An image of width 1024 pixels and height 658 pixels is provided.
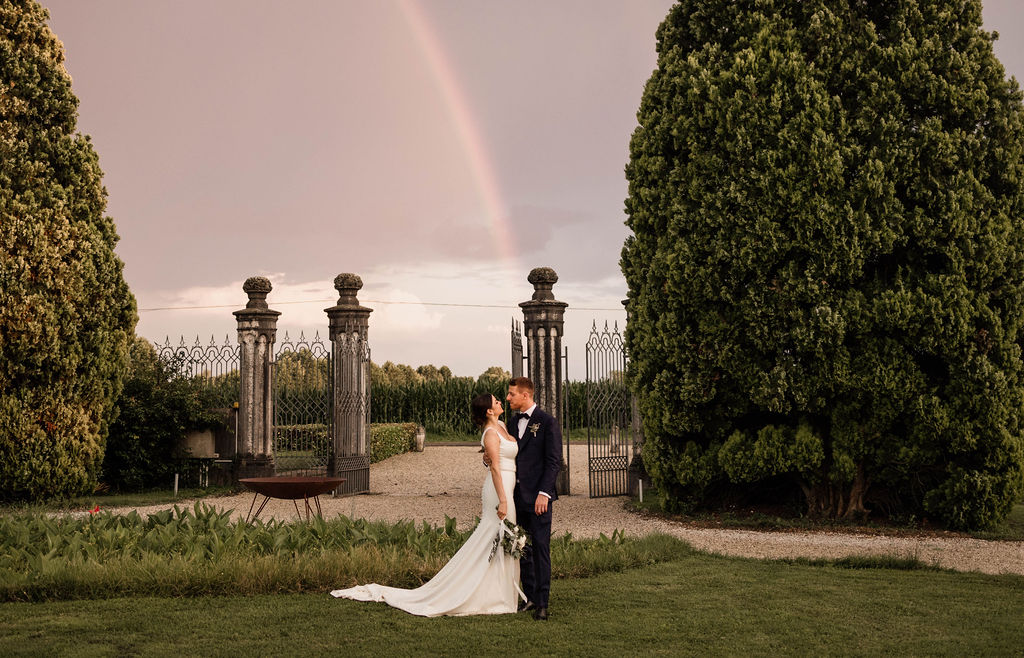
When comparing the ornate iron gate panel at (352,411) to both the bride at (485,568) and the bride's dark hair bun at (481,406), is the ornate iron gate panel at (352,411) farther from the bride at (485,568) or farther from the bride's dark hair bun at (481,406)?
the bride's dark hair bun at (481,406)

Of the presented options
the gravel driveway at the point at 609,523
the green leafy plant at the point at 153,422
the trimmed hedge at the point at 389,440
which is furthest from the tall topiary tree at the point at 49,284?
the trimmed hedge at the point at 389,440

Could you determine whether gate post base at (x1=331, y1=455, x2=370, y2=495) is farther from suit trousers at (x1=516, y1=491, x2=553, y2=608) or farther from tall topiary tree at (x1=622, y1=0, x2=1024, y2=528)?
suit trousers at (x1=516, y1=491, x2=553, y2=608)

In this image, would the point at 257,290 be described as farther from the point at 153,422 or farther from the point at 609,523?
the point at 609,523

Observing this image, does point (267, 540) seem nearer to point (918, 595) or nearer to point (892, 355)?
point (918, 595)

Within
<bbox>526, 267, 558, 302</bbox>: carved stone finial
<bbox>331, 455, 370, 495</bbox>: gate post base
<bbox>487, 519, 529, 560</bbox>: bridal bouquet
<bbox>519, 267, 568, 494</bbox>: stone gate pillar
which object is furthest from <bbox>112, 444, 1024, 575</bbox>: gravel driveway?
<bbox>487, 519, 529, 560</bbox>: bridal bouquet

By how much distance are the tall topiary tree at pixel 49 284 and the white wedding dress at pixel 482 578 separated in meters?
10.1

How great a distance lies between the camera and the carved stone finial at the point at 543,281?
1530cm

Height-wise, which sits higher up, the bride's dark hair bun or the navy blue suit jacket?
the bride's dark hair bun

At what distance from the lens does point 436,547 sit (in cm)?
806

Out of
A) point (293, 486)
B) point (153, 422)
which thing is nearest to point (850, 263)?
point (293, 486)

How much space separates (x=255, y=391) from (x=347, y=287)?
2.62m

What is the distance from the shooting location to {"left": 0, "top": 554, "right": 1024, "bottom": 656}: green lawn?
18.2 ft

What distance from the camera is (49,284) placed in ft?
46.3

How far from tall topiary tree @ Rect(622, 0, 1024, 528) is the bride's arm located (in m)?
5.70
